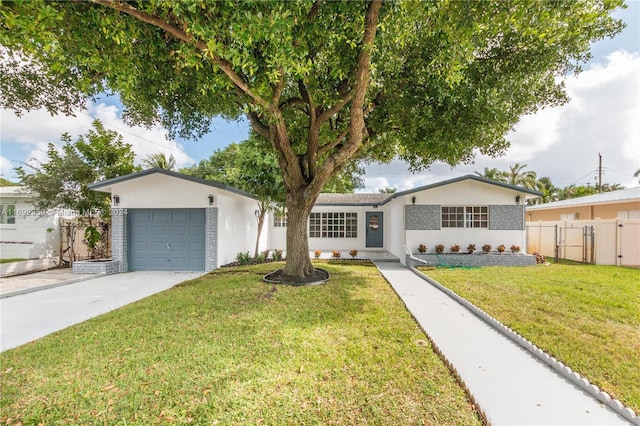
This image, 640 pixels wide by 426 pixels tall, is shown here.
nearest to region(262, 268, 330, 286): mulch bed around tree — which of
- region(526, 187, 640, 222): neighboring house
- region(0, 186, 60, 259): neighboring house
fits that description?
region(0, 186, 60, 259): neighboring house

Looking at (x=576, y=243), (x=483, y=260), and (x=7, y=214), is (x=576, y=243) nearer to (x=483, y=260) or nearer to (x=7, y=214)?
(x=483, y=260)

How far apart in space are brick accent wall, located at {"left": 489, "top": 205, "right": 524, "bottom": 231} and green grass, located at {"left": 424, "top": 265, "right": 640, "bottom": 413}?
2.06 m

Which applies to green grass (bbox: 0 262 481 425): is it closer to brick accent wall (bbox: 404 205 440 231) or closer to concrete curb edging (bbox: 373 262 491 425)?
concrete curb edging (bbox: 373 262 491 425)

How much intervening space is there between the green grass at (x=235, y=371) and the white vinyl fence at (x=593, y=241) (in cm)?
1179

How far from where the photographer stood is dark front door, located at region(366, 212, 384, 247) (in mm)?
16484

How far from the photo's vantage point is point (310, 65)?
4836 mm

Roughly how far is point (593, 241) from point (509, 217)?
3.88 meters

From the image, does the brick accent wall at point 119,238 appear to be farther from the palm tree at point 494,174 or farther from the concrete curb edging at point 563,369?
the palm tree at point 494,174

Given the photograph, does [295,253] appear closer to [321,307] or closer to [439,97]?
[321,307]

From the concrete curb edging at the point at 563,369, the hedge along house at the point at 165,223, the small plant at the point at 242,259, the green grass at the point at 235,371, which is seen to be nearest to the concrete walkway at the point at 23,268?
the hedge along house at the point at 165,223

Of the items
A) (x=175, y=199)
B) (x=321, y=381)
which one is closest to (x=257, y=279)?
(x=175, y=199)

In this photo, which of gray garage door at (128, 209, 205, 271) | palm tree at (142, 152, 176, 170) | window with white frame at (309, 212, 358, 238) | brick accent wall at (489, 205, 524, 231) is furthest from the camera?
palm tree at (142, 152, 176, 170)

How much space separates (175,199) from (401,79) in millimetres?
8201

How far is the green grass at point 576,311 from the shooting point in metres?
3.58
